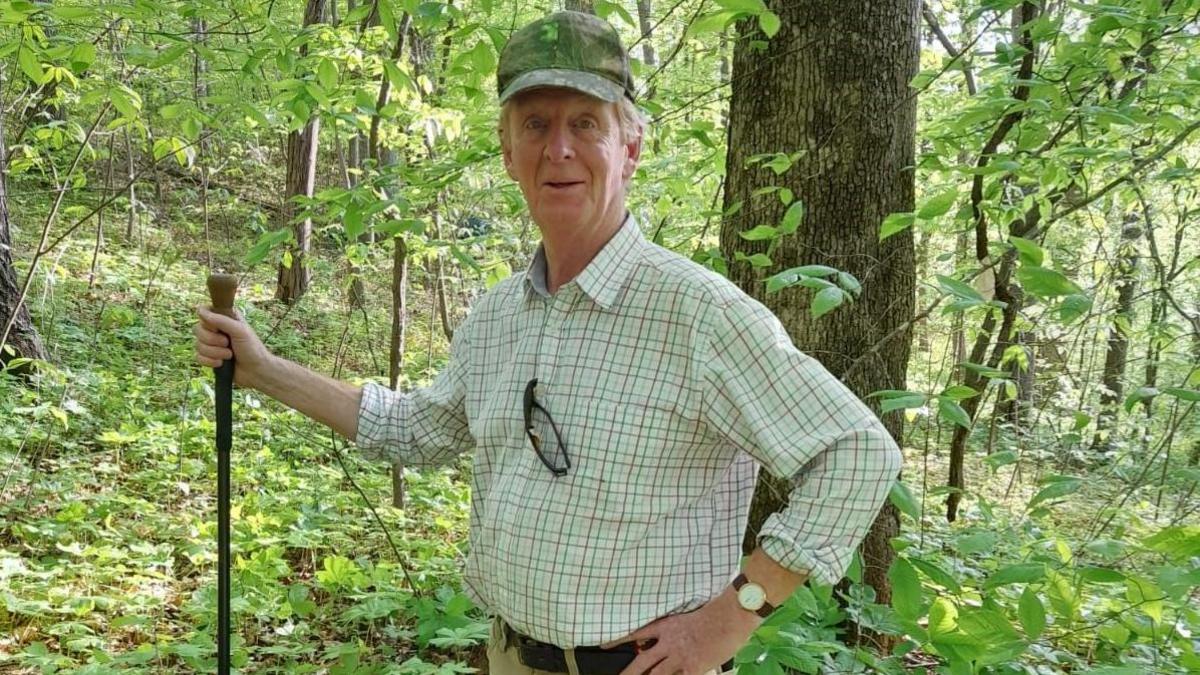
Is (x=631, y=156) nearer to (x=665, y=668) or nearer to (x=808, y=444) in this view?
(x=808, y=444)

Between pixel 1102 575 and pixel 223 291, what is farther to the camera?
pixel 223 291

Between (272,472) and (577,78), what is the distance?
4385 millimetres

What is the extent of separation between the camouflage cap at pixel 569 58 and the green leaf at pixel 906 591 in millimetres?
1214

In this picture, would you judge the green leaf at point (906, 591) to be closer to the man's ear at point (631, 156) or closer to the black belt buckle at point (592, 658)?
the black belt buckle at point (592, 658)

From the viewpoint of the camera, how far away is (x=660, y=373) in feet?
5.11

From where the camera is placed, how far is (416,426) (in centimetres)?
209

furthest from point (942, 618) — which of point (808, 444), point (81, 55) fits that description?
point (81, 55)

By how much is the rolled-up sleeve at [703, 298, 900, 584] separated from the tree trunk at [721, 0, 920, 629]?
126 cm

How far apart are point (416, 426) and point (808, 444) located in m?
1.07

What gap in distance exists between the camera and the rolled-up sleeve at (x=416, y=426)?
206 centimetres

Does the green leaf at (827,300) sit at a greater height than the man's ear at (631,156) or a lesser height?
lesser

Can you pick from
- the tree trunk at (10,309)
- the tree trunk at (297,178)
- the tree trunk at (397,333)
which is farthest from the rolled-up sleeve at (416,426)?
the tree trunk at (297,178)

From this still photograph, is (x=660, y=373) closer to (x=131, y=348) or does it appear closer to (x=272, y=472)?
(x=272, y=472)

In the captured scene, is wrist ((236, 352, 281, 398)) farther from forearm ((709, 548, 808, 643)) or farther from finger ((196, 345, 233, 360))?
forearm ((709, 548, 808, 643))
